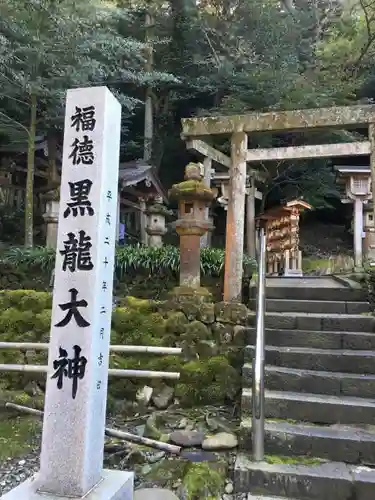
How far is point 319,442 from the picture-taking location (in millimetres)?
3221

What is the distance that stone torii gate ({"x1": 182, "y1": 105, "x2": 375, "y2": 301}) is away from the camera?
17.2 ft

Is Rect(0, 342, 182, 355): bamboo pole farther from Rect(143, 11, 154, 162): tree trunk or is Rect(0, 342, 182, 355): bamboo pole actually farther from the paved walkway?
Rect(143, 11, 154, 162): tree trunk

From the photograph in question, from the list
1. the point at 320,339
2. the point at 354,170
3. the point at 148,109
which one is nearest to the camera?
the point at 320,339

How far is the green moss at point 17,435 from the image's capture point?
151 inches

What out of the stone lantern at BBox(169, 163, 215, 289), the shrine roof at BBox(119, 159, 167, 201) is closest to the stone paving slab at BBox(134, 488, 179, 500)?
the stone lantern at BBox(169, 163, 215, 289)

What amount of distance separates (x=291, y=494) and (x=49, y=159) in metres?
12.4

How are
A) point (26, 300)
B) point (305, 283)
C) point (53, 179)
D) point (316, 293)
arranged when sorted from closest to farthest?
point (316, 293) < point (26, 300) < point (305, 283) < point (53, 179)

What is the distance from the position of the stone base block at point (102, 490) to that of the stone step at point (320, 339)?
2.09 meters

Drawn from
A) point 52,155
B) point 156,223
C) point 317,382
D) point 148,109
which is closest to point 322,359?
point 317,382

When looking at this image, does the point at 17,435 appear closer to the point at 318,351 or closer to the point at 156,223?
the point at 318,351

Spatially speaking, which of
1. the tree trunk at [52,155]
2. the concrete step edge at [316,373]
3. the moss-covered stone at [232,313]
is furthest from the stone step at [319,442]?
the tree trunk at [52,155]

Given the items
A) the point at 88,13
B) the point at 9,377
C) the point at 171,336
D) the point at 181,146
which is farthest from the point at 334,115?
the point at 181,146

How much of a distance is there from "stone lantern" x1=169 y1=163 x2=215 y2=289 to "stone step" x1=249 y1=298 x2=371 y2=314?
1064 millimetres

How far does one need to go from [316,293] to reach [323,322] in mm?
775
